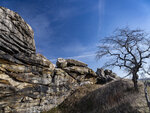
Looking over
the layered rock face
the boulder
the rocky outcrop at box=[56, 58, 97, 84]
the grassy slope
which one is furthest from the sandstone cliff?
the boulder

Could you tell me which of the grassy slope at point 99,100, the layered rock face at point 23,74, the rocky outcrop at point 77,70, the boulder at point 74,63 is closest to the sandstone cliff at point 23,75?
the layered rock face at point 23,74

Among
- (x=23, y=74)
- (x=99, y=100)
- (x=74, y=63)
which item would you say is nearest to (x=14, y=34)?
(x=23, y=74)

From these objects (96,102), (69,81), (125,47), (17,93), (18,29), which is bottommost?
(96,102)

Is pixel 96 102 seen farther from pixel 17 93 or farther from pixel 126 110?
pixel 17 93

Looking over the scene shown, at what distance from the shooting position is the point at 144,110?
228 inches

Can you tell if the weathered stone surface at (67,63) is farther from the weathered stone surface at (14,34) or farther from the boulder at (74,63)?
the weathered stone surface at (14,34)

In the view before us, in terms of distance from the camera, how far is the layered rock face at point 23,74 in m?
7.44

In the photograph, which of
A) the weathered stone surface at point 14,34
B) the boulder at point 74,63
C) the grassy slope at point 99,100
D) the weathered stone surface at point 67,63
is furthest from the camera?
the boulder at point 74,63

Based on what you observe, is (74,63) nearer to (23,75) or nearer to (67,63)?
(67,63)

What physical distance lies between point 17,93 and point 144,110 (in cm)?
1038

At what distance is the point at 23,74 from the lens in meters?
8.67

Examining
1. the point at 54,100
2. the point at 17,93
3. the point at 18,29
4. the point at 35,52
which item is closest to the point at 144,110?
the point at 54,100

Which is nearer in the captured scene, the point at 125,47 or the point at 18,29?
the point at 18,29

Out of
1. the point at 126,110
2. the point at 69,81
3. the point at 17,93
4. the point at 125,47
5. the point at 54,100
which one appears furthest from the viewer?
the point at 69,81
